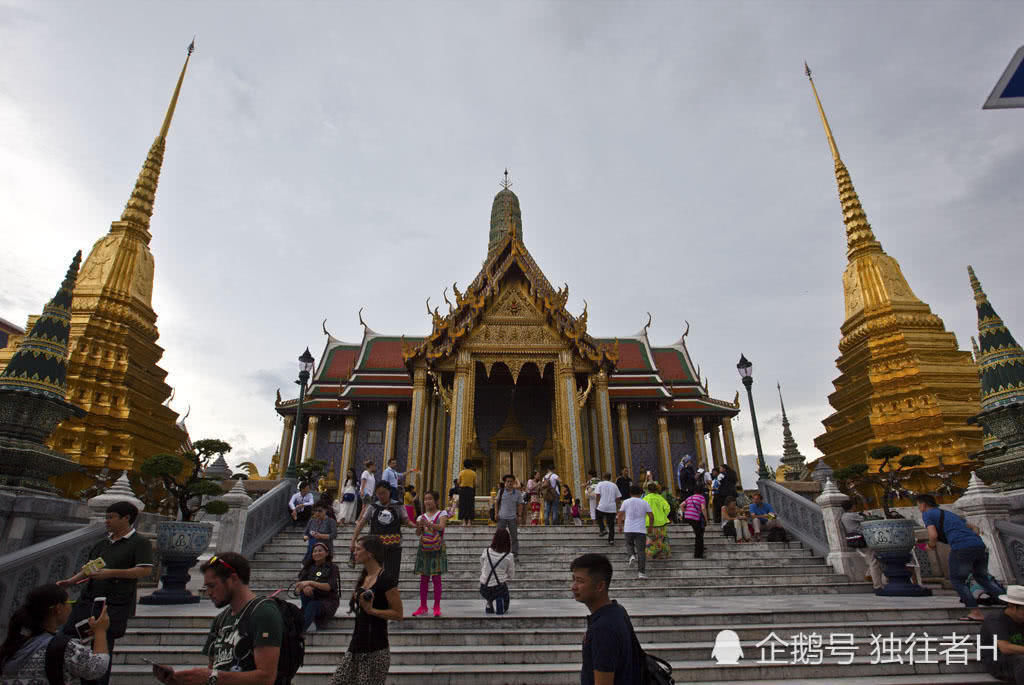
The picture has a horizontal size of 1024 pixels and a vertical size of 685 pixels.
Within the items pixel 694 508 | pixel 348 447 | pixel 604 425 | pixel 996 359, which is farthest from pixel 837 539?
pixel 348 447

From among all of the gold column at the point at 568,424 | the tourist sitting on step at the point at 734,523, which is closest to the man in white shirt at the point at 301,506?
the gold column at the point at 568,424

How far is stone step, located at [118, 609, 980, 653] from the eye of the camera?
5.28 metres

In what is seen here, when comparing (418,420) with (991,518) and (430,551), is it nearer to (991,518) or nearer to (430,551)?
(430,551)

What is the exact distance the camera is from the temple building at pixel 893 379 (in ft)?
55.5

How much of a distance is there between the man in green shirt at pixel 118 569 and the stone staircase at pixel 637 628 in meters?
1.64

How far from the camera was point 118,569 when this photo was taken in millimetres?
3357

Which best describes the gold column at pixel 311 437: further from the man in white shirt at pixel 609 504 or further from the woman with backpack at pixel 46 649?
the woman with backpack at pixel 46 649

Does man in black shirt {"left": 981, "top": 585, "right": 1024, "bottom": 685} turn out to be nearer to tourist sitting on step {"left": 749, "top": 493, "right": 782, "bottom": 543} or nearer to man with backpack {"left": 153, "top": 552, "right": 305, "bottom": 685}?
man with backpack {"left": 153, "top": 552, "right": 305, "bottom": 685}

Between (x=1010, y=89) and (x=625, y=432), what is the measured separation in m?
17.9

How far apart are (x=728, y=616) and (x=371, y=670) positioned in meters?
4.02

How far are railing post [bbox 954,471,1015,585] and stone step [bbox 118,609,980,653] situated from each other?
1.96 metres

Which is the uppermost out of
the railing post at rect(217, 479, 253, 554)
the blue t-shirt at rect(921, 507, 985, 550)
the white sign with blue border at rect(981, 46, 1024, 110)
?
the white sign with blue border at rect(981, 46, 1024, 110)

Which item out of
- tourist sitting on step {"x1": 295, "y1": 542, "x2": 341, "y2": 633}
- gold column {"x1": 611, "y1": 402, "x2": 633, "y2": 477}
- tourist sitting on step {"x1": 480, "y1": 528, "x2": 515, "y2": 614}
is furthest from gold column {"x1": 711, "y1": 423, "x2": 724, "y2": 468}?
tourist sitting on step {"x1": 295, "y1": 542, "x2": 341, "y2": 633}

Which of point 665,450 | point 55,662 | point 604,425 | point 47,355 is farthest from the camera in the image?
point 665,450
